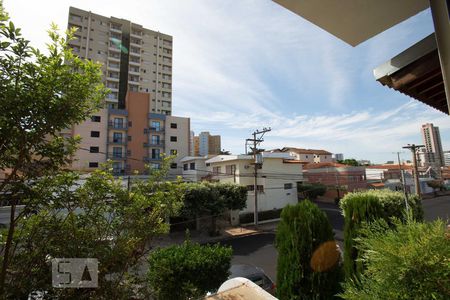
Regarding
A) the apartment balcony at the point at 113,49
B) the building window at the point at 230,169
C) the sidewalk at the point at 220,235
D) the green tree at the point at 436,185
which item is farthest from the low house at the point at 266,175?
the apartment balcony at the point at 113,49

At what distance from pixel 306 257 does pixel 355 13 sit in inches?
153

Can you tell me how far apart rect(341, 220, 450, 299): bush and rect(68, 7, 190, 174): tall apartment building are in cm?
2906

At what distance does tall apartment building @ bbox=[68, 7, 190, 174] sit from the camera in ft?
121

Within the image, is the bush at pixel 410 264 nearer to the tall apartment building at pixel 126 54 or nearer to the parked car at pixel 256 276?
the parked car at pixel 256 276

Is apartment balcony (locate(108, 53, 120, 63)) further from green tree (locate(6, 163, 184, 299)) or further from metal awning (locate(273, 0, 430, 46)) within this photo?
metal awning (locate(273, 0, 430, 46))

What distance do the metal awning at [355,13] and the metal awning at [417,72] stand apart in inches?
17.9

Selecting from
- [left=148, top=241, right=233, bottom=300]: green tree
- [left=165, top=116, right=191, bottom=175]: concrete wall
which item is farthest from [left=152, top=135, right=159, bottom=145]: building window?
[left=148, top=241, right=233, bottom=300]: green tree

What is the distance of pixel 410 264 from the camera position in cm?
128

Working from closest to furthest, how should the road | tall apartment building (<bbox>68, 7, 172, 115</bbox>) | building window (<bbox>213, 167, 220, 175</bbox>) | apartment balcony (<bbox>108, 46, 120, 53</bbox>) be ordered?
the road → building window (<bbox>213, 167, 220, 175</bbox>) → tall apartment building (<bbox>68, 7, 172, 115</bbox>) → apartment balcony (<bbox>108, 46, 120, 53</bbox>)

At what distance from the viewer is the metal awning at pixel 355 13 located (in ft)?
6.20

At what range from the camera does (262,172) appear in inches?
1046

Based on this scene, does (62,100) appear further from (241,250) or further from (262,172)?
(262,172)

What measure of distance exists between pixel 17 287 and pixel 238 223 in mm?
21702

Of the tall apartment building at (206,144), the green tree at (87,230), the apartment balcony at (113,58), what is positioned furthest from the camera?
the tall apartment building at (206,144)
